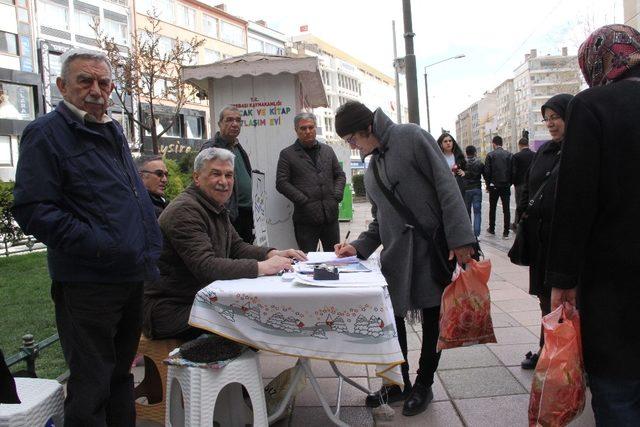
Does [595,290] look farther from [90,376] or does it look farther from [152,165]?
[152,165]

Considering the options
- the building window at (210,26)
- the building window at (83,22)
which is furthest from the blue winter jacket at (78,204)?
the building window at (210,26)

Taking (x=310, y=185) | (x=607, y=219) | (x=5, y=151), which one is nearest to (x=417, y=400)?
(x=607, y=219)

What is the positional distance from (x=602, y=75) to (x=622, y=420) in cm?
122

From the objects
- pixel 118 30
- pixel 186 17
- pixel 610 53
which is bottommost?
pixel 610 53

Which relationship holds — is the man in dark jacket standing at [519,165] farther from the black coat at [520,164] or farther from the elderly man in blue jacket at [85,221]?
the elderly man in blue jacket at [85,221]

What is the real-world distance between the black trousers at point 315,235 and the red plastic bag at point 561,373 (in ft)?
10.8

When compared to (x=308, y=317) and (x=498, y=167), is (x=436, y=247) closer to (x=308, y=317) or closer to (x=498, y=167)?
(x=308, y=317)

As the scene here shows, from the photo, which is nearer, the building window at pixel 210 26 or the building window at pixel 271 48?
the building window at pixel 210 26

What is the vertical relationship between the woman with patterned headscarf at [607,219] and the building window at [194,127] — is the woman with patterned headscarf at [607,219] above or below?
below

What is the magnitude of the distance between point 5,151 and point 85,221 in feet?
113

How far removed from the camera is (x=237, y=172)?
4.89m

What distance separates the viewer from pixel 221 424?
2.81 meters

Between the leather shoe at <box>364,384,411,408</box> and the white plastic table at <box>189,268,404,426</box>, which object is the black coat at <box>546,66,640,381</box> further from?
the leather shoe at <box>364,384,411,408</box>

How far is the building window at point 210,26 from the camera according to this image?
165ft
